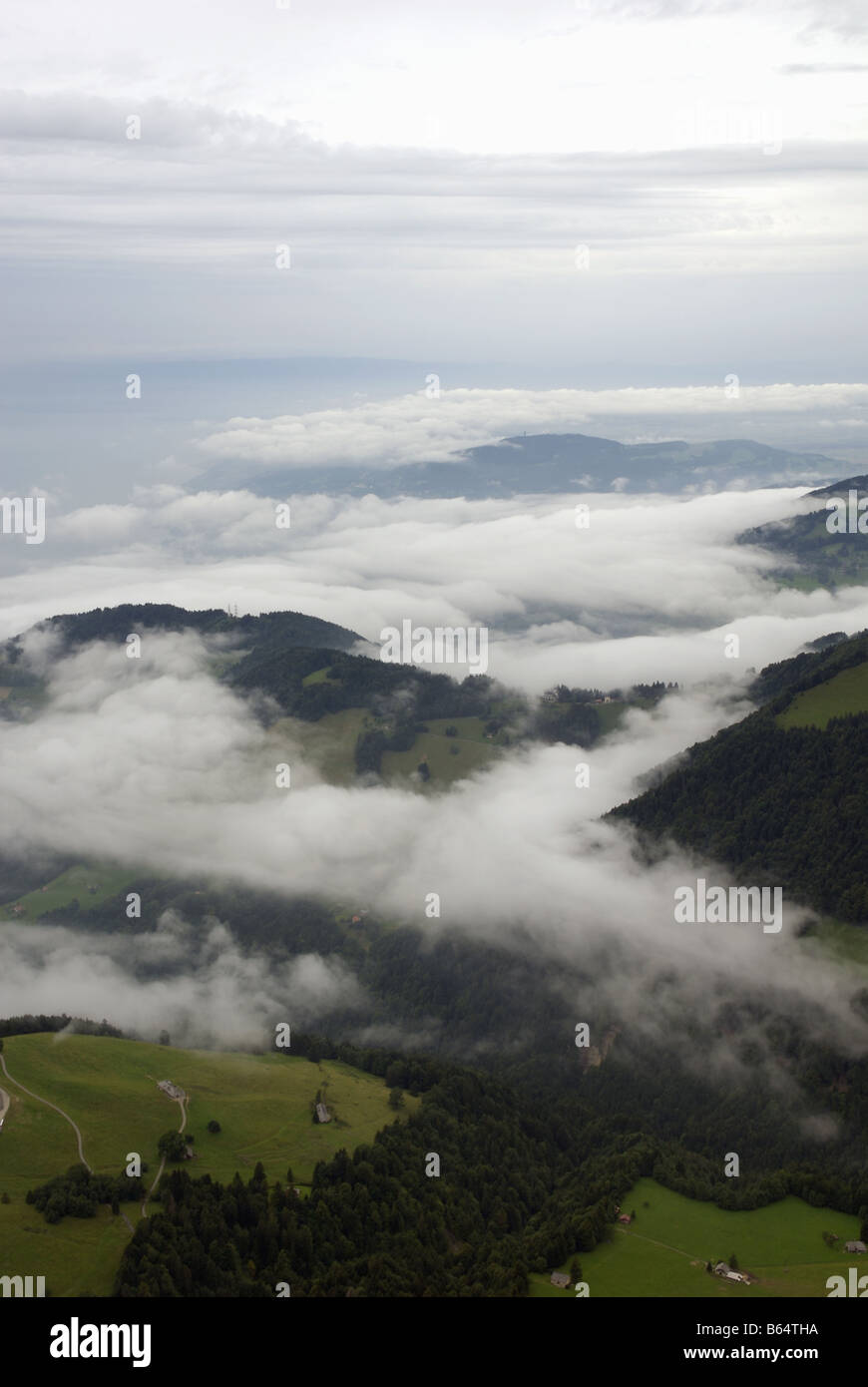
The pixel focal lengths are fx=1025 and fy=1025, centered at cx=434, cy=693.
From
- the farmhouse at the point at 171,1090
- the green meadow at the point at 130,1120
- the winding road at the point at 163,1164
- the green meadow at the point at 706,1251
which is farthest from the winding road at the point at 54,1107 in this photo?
the green meadow at the point at 706,1251

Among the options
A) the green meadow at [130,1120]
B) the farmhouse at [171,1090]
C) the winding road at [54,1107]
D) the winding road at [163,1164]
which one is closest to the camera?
the green meadow at [130,1120]

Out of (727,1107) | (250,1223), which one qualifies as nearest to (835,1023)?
(727,1107)

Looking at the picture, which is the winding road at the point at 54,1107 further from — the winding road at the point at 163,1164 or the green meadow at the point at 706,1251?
the green meadow at the point at 706,1251

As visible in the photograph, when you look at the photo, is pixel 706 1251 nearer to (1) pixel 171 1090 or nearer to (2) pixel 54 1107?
(1) pixel 171 1090

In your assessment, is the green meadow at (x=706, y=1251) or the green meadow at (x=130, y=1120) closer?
the green meadow at (x=130, y=1120)

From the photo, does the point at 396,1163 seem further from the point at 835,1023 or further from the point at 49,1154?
the point at 835,1023

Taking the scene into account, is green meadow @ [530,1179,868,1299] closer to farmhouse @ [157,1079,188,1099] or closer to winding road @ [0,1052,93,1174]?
winding road @ [0,1052,93,1174]
